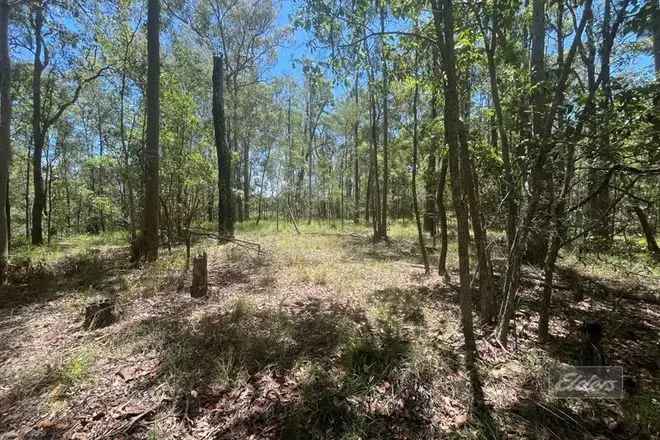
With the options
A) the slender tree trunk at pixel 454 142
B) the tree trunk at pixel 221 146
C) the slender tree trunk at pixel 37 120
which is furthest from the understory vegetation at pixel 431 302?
the slender tree trunk at pixel 37 120

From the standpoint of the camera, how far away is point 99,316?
3.53 meters

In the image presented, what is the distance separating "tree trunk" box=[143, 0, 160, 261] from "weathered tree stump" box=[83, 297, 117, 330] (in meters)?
2.92

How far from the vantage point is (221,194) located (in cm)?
1008

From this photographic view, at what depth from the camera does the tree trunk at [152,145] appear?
630 cm

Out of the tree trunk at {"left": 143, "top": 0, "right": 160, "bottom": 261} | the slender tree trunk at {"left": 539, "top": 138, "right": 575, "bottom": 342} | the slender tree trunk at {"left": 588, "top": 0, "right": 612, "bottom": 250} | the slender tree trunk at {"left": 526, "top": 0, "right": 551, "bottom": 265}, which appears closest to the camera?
the slender tree trunk at {"left": 588, "top": 0, "right": 612, "bottom": 250}

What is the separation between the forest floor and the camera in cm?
214

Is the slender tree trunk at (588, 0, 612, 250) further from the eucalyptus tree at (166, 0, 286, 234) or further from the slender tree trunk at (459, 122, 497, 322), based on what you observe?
the eucalyptus tree at (166, 0, 286, 234)

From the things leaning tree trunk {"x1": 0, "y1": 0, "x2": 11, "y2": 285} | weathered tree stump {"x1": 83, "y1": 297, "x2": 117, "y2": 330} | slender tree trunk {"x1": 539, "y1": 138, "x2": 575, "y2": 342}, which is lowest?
weathered tree stump {"x1": 83, "y1": 297, "x2": 117, "y2": 330}

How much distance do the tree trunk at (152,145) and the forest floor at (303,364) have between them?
1691mm

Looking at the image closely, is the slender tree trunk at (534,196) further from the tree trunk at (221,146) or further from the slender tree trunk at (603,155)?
the tree trunk at (221,146)

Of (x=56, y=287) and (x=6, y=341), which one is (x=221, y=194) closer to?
(x=56, y=287)

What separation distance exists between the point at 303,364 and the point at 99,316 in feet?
8.84

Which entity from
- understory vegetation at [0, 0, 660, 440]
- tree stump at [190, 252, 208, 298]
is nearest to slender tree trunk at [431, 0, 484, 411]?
understory vegetation at [0, 0, 660, 440]

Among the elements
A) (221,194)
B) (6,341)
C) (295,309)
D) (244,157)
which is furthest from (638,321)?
(244,157)
